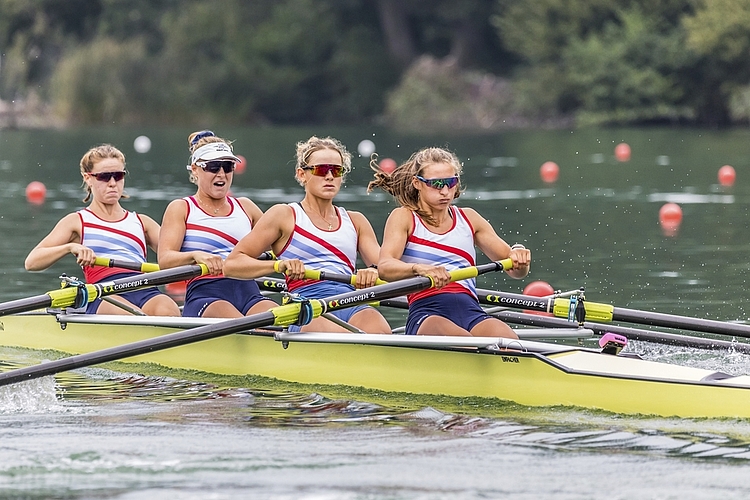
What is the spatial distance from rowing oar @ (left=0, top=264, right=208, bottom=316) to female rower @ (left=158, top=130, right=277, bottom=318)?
15 centimetres

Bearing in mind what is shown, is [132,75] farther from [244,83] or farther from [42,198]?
[42,198]

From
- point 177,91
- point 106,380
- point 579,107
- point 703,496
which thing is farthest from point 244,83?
point 703,496

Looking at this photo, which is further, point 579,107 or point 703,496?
point 579,107

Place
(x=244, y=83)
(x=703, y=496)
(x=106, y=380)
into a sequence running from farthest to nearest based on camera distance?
(x=244, y=83) < (x=106, y=380) < (x=703, y=496)

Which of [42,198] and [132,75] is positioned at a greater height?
[132,75]

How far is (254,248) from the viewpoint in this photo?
754 cm

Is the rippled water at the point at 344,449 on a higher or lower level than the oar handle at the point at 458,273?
lower

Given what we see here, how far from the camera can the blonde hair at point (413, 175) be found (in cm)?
718

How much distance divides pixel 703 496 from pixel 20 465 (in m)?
2.85

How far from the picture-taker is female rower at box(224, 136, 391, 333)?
746 cm

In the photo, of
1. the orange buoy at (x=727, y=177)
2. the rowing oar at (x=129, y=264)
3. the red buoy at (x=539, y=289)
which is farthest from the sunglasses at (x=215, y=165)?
the orange buoy at (x=727, y=177)

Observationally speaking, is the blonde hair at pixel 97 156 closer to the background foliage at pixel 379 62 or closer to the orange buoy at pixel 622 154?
the orange buoy at pixel 622 154

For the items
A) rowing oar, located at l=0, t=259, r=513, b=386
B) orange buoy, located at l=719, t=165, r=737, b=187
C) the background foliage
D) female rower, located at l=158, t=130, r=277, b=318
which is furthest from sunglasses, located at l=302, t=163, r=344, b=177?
the background foliage

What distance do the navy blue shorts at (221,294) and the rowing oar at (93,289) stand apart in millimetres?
201
